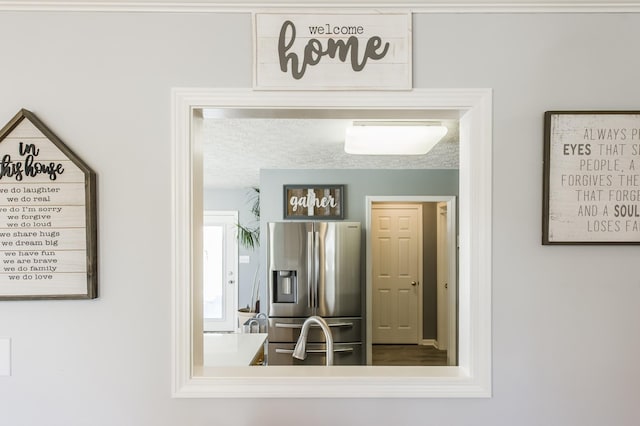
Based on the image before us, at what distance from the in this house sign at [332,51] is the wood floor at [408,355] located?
421cm

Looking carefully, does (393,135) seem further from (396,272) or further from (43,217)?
(396,272)

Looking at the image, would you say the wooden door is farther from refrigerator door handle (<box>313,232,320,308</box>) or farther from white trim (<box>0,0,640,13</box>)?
white trim (<box>0,0,640,13</box>)

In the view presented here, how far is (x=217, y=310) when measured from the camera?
6.22 m

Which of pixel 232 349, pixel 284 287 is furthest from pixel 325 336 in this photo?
pixel 284 287

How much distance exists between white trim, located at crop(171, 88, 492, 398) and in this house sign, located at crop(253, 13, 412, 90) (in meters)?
0.04

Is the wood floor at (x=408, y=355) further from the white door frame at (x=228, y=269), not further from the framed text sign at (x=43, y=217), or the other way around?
the framed text sign at (x=43, y=217)

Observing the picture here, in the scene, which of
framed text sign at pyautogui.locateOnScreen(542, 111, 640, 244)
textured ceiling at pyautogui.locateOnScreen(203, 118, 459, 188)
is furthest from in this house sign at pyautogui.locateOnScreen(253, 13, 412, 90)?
textured ceiling at pyautogui.locateOnScreen(203, 118, 459, 188)

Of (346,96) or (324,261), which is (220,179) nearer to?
(324,261)

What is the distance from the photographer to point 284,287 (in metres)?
3.76

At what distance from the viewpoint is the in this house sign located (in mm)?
1196

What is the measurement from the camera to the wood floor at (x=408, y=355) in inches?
186

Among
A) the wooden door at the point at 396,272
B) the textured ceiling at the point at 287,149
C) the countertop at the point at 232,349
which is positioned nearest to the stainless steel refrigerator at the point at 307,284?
the textured ceiling at the point at 287,149

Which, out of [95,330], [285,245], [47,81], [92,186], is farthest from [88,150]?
[285,245]

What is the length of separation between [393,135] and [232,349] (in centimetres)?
162
